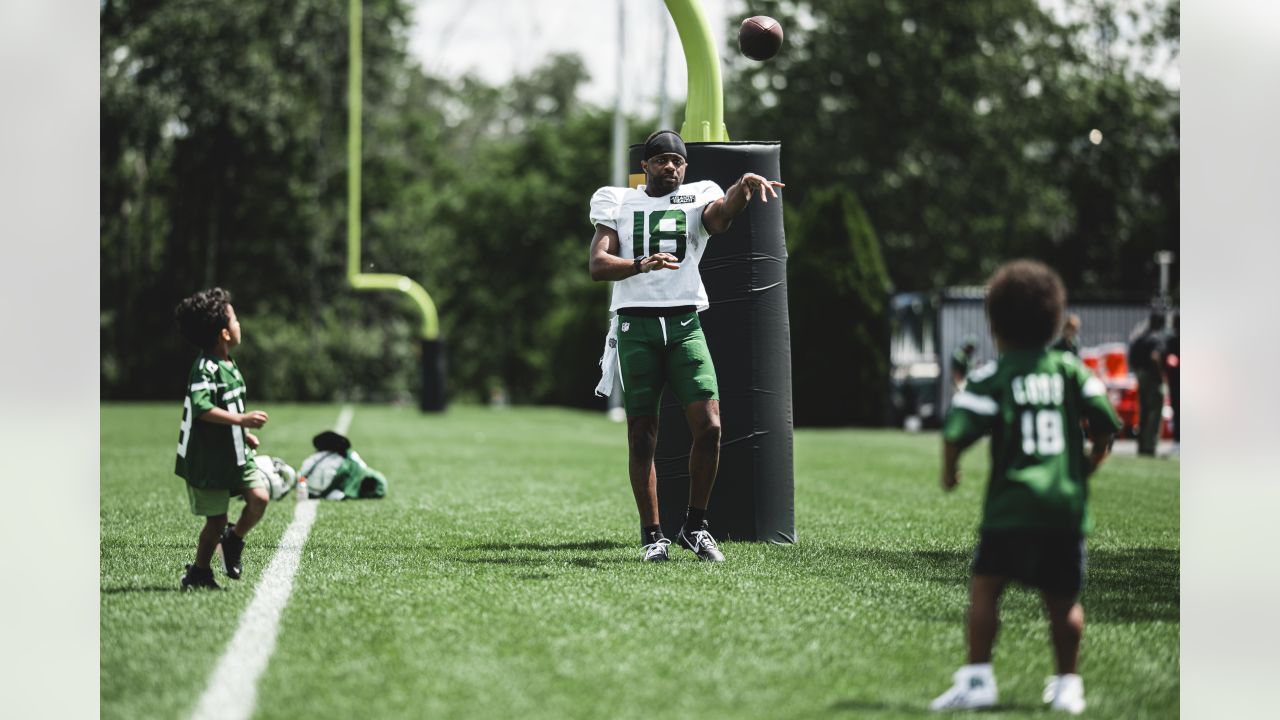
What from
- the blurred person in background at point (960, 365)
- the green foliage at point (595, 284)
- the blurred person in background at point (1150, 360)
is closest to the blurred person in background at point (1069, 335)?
the blurred person in background at point (1150, 360)

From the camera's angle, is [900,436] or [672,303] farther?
[900,436]

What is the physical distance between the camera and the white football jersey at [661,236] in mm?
6922

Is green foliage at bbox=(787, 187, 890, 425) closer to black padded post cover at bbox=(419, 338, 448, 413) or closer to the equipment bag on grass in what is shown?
black padded post cover at bbox=(419, 338, 448, 413)

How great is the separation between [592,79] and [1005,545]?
6090 centimetres

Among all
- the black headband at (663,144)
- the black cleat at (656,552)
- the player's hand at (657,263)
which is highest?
the black headband at (663,144)

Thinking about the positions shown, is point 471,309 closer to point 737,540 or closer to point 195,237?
point 195,237

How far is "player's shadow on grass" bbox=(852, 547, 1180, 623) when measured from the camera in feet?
19.5

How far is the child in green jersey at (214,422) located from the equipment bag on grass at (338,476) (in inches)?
172

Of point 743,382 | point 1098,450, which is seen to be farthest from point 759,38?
point 1098,450

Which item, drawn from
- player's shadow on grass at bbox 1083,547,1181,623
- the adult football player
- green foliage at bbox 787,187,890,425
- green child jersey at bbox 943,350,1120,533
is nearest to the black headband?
the adult football player

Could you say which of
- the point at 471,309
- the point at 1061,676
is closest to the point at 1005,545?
the point at 1061,676

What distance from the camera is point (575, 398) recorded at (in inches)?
1588

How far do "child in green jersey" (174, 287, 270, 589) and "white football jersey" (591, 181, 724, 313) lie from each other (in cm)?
187

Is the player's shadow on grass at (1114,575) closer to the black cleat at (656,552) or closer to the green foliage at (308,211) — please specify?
the black cleat at (656,552)
